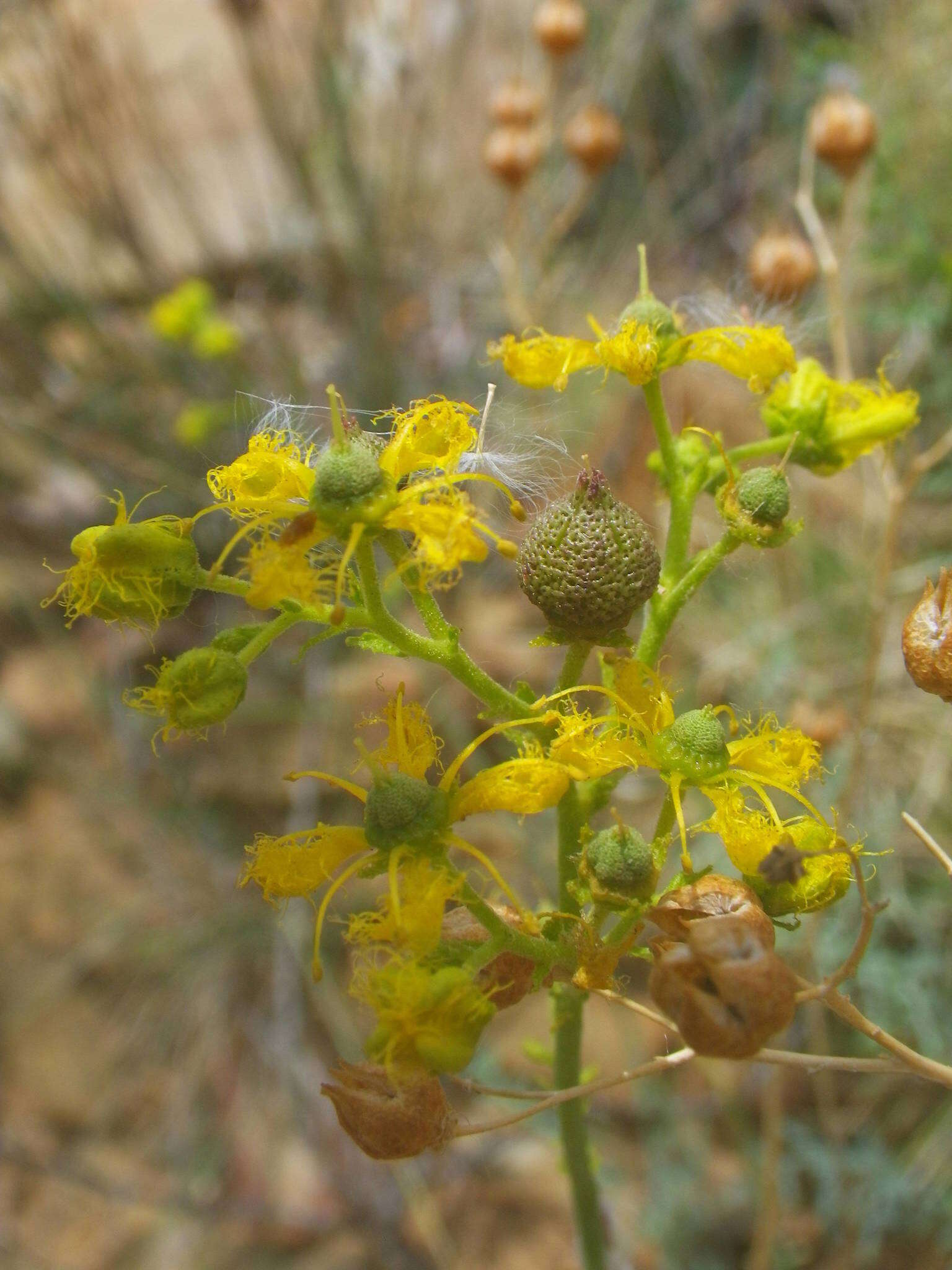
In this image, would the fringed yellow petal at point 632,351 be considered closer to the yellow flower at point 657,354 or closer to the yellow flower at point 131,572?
the yellow flower at point 657,354

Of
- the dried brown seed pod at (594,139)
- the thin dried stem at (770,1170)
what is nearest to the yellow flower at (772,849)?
the thin dried stem at (770,1170)

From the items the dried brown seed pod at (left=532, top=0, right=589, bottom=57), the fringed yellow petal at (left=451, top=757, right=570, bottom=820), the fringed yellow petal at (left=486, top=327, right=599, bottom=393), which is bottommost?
the fringed yellow petal at (left=451, top=757, right=570, bottom=820)

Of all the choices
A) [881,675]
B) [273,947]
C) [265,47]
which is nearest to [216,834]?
[273,947]

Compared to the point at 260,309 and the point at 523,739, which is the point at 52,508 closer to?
the point at 260,309

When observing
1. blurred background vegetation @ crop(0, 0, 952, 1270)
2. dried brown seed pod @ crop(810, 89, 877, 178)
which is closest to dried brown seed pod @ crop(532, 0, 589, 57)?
blurred background vegetation @ crop(0, 0, 952, 1270)

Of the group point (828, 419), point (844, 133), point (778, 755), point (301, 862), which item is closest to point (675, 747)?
point (778, 755)

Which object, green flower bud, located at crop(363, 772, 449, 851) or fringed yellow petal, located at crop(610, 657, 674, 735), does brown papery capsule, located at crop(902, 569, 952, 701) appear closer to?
fringed yellow petal, located at crop(610, 657, 674, 735)
